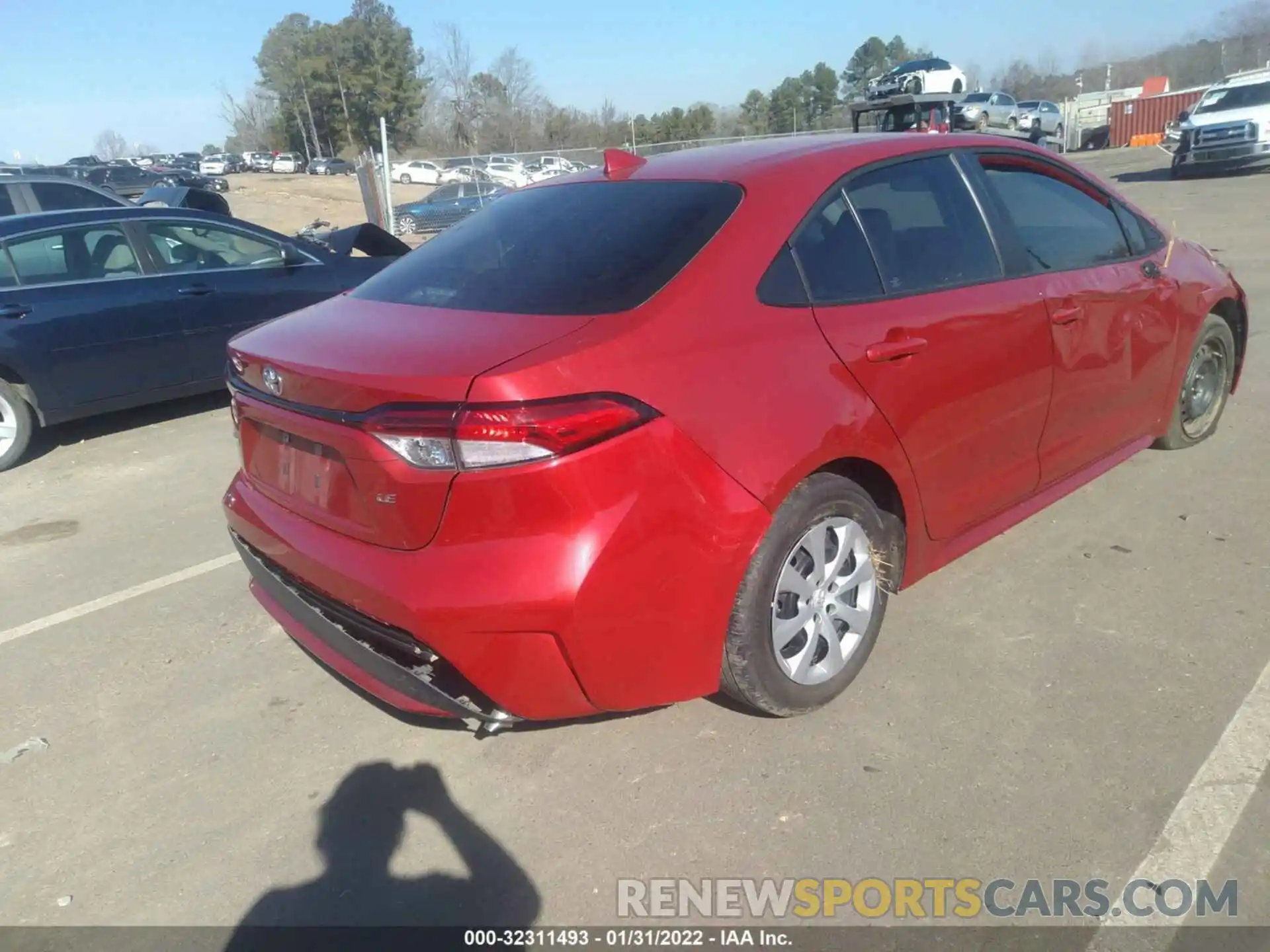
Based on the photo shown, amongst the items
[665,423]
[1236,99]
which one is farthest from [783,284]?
[1236,99]

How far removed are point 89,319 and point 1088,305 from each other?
6052mm

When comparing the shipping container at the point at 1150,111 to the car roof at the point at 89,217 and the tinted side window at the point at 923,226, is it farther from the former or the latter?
the tinted side window at the point at 923,226

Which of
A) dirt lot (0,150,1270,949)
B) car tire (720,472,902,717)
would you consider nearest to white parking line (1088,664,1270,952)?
dirt lot (0,150,1270,949)

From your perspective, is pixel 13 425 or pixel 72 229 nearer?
pixel 13 425

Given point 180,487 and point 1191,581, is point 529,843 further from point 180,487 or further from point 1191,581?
point 180,487

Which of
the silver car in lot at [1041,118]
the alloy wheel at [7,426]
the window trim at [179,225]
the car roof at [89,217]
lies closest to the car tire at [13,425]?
the alloy wheel at [7,426]

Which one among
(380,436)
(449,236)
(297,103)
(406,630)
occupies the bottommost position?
(406,630)

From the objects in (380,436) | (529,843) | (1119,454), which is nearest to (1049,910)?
(529,843)

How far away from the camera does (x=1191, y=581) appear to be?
12.5 feet

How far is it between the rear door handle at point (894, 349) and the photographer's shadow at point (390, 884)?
5.85 ft

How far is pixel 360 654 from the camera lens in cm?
269

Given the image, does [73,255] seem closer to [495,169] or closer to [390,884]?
[390,884]

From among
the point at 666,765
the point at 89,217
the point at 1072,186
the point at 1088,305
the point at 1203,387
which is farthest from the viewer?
the point at 89,217

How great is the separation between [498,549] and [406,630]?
35 cm
